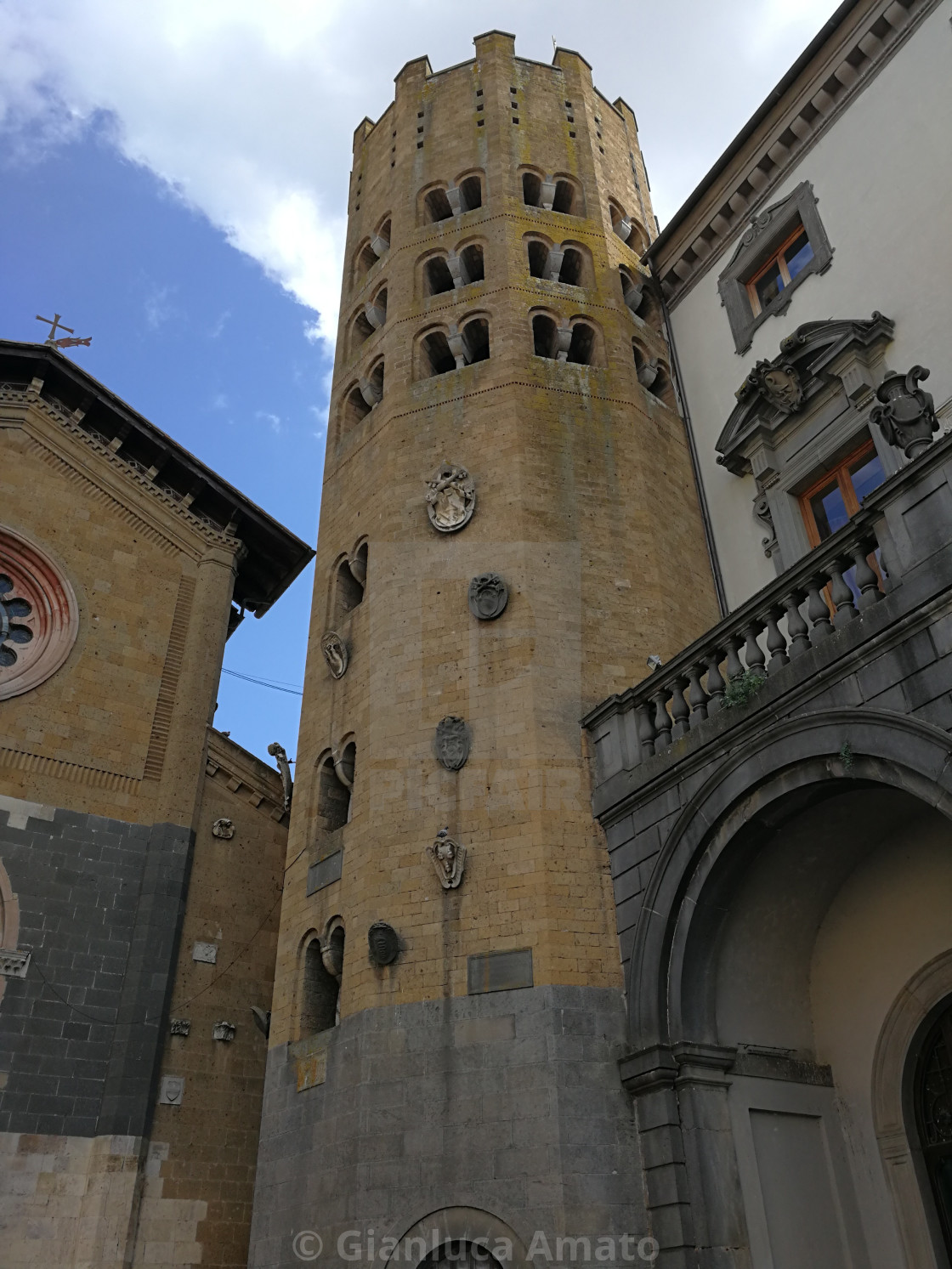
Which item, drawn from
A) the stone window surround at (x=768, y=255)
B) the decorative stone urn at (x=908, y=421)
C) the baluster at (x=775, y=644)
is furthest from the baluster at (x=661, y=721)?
the stone window surround at (x=768, y=255)

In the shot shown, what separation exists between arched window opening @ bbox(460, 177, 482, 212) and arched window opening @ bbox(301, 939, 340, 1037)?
1381cm

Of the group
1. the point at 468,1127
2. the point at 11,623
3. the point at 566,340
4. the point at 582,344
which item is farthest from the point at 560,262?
the point at 468,1127

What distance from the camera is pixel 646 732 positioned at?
492 inches

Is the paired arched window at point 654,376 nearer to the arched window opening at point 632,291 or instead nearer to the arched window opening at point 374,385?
the arched window opening at point 632,291

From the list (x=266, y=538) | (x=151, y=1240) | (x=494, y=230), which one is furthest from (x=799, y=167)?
(x=151, y=1240)

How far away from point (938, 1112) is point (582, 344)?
12712mm

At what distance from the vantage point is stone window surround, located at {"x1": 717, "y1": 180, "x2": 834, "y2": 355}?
1555cm

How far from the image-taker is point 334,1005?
13.8m

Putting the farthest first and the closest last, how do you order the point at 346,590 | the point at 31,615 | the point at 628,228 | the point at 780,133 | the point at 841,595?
the point at 628,228 < the point at 31,615 < the point at 346,590 < the point at 780,133 < the point at 841,595

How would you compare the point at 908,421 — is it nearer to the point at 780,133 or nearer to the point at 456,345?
the point at 780,133

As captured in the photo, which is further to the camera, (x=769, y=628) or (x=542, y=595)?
(x=542, y=595)

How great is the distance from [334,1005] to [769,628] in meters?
7.29

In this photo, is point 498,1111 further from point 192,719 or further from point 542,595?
point 192,719

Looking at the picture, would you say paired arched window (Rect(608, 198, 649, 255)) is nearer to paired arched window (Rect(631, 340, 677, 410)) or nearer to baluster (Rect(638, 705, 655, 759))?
paired arched window (Rect(631, 340, 677, 410))
